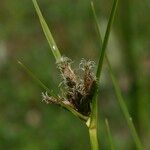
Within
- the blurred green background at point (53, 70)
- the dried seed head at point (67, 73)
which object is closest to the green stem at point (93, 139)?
the dried seed head at point (67, 73)

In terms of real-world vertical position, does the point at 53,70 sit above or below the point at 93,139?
above

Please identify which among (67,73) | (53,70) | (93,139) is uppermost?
(53,70)

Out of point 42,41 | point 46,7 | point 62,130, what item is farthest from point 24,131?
point 46,7

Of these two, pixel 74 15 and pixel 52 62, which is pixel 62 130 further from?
pixel 74 15

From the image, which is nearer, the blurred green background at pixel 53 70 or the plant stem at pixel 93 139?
the plant stem at pixel 93 139

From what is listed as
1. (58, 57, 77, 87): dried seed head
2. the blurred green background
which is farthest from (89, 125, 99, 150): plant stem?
the blurred green background

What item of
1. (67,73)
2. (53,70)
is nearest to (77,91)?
(67,73)

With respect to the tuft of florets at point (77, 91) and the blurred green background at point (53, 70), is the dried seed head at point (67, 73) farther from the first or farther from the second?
the blurred green background at point (53, 70)

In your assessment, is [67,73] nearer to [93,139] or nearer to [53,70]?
[93,139]
